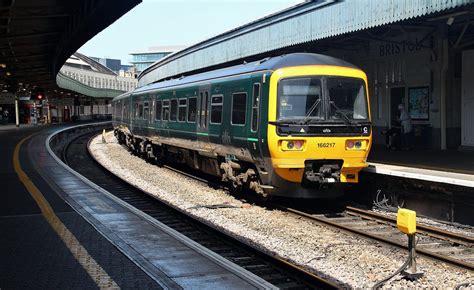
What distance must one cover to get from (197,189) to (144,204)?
7.87ft

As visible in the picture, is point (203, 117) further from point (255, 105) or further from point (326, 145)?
point (326, 145)

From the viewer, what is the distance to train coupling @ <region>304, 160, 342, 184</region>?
9945mm

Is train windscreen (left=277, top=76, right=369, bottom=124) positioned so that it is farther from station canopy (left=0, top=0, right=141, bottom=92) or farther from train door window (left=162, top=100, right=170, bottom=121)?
train door window (left=162, top=100, right=170, bottom=121)

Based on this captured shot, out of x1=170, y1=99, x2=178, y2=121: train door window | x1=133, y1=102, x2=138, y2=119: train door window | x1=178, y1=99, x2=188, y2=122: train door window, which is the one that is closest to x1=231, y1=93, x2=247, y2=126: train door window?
x1=178, y1=99, x2=188, y2=122: train door window

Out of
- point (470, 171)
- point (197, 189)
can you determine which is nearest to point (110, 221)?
point (197, 189)

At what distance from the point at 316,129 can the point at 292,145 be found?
1.83 feet

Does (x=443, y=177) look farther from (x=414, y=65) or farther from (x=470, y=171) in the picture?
(x=414, y=65)

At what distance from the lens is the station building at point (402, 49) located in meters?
12.7

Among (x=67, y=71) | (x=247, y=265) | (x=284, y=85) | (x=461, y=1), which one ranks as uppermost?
(x=67, y=71)

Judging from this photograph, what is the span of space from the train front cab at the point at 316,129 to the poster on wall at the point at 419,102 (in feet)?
20.5

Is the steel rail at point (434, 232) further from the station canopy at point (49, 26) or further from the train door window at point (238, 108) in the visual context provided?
the station canopy at point (49, 26)

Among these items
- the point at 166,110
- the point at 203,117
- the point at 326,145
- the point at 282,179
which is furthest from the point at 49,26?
the point at 326,145

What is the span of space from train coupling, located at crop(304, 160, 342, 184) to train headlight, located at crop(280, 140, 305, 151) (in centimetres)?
37

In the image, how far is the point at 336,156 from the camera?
33.0ft
